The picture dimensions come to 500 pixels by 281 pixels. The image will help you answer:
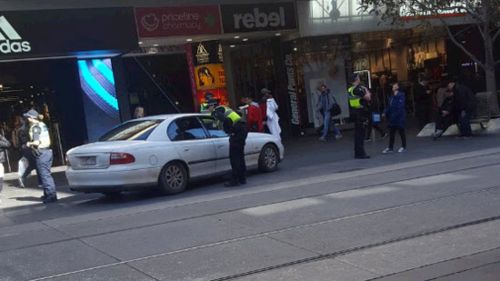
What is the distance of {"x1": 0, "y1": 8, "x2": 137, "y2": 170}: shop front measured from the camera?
16.6 meters

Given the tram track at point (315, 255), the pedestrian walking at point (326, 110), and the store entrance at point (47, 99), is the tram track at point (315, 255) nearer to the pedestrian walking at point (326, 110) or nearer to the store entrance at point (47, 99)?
the pedestrian walking at point (326, 110)

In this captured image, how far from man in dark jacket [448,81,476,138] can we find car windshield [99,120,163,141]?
28.4 feet

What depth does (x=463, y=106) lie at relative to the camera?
54.9 feet

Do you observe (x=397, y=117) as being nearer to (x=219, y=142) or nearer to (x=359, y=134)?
(x=359, y=134)

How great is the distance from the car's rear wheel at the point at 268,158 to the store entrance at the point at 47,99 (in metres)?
7.59

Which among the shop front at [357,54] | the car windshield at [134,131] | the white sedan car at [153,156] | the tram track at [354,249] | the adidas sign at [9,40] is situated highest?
the adidas sign at [9,40]

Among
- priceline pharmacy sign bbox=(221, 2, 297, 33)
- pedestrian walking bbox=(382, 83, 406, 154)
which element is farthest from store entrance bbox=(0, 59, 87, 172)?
pedestrian walking bbox=(382, 83, 406, 154)

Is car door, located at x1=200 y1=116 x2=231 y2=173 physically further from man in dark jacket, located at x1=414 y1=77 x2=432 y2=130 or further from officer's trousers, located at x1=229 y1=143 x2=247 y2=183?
man in dark jacket, located at x1=414 y1=77 x2=432 y2=130

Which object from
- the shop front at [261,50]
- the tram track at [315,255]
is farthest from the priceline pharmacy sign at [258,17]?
the tram track at [315,255]

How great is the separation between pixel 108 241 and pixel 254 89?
16408mm

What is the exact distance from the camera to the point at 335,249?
6.83 meters

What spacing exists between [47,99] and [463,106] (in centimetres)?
1179

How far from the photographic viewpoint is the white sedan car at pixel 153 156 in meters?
10.8

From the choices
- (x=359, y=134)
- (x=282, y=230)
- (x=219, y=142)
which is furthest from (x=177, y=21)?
(x=282, y=230)
